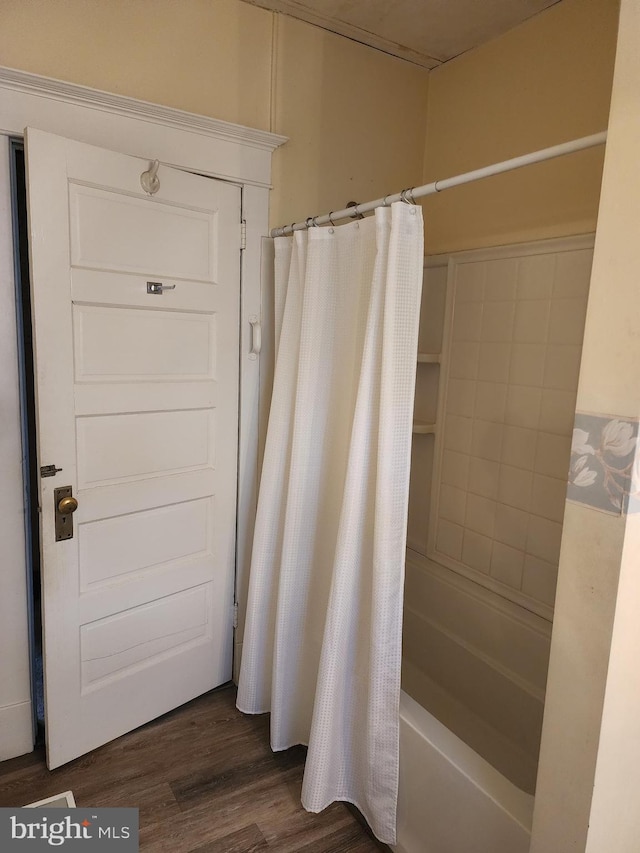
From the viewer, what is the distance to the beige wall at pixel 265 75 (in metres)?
1.75

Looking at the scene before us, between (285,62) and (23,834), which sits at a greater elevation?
(285,62)

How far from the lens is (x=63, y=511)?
1.79m

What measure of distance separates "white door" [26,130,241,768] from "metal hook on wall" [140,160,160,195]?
0.02m

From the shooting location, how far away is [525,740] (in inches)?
80.7

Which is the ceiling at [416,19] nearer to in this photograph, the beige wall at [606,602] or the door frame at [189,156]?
the door frame at [189,156]

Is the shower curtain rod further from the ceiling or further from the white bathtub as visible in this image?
the white bathtub

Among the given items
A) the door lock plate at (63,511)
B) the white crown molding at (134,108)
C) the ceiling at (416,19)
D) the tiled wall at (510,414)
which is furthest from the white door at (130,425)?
the tiled wall at (510,414)

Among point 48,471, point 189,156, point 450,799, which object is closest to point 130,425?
point 48,471

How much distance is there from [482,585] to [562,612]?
1.16 metres

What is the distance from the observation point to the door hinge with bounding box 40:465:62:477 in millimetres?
1750

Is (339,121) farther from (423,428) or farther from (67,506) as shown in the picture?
(67,506)

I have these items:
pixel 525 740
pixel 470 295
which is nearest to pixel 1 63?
pixel 470 295

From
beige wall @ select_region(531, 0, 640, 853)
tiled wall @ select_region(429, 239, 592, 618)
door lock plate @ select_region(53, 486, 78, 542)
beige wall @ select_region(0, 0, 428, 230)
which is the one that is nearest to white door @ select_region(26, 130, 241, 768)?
door lock plate @ select_region(53, 486, 78, 542)

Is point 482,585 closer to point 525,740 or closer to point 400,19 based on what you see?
point 525,740
